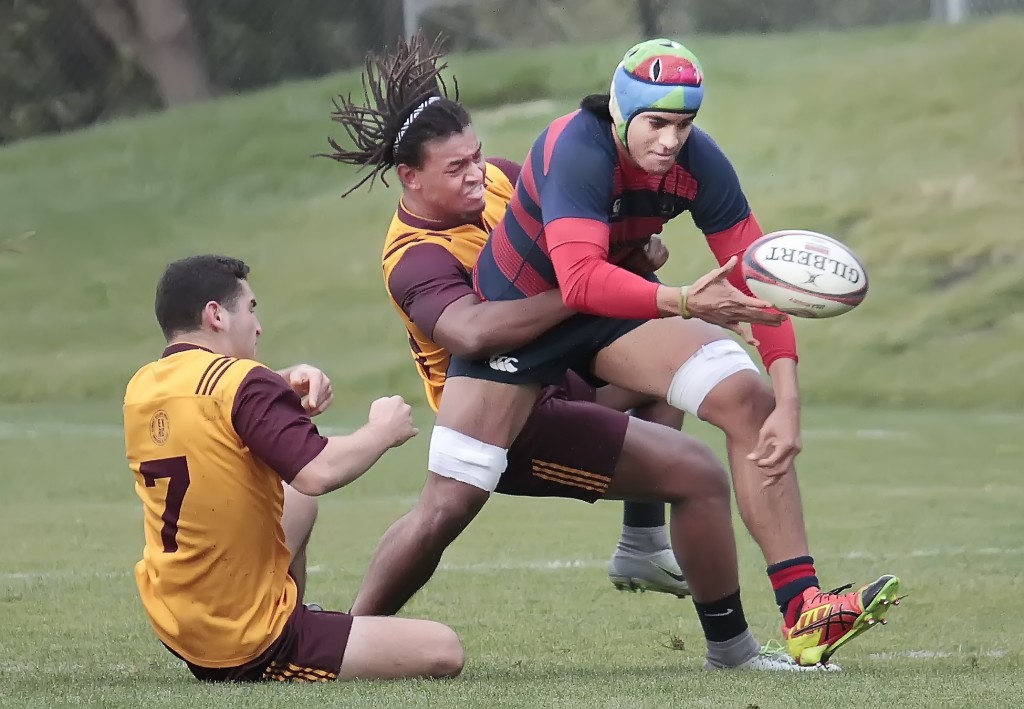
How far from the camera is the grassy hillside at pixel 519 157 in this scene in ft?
52.3

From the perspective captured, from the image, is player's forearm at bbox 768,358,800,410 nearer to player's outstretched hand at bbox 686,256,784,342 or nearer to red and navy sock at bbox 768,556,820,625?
player's outstretched hand at bbox 686,256,784,342

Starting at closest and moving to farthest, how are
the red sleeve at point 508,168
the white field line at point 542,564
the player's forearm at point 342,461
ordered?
the player's forearm at point 342,461 → the red sleeve at point 508,168 → the white field line at point 542,564

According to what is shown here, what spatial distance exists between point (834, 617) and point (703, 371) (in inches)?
31.2

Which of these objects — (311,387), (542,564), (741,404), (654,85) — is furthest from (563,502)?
(654,85)

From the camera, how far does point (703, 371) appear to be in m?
5.06

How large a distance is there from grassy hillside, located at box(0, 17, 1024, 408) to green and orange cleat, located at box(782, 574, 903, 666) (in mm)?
10165

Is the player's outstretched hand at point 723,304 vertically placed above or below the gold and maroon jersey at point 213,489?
A: above

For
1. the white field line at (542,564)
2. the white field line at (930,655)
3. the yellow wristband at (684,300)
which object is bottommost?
the white field line at (542,564)

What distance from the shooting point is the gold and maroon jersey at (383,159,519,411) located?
5.54 m

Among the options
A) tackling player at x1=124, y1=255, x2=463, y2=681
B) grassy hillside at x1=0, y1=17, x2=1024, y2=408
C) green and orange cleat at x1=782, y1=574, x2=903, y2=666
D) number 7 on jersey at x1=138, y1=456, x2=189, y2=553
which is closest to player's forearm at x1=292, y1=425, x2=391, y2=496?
tackling player at x1=124, y1=255, x2=463, y2=681

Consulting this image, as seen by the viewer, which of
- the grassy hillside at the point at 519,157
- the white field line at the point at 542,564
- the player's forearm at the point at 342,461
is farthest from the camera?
the grassy hillside at the point at 519,157

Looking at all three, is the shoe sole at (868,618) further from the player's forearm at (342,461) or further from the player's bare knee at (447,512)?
the player's forearm at (342,461)

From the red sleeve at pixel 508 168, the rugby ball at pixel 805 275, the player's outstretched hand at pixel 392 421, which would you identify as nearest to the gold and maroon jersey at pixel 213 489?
the player's outstretched hand at pixel 392 421

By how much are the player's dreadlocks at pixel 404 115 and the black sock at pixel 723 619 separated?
1.75 m
